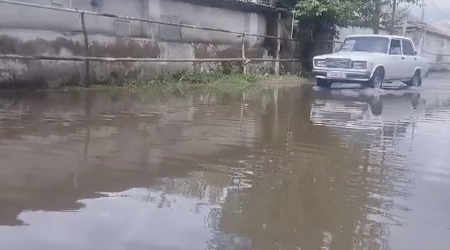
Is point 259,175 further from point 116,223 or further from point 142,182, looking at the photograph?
point 116,223

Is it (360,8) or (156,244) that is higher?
(360,8)

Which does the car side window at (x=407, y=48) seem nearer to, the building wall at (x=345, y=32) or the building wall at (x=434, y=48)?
the building wall at (x=345, y=32)

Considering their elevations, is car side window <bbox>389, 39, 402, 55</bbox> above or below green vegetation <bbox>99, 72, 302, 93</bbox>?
above

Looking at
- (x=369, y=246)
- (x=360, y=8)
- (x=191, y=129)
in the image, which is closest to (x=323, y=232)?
(x=369, y=246)

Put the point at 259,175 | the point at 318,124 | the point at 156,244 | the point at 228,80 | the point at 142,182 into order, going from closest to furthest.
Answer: the point at 156,244 → the point at 142,182 → the point at 259,175 → the point at 318,124 → the point at 228,80

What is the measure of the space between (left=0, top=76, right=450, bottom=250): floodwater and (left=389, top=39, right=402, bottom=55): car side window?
7.84m

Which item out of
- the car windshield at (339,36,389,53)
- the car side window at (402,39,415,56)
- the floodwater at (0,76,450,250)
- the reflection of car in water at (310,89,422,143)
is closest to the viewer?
the floodwater at (0,76,450,250)

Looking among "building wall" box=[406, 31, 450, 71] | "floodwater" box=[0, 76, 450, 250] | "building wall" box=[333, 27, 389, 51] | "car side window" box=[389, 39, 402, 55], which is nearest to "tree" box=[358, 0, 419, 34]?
"building wall" box=[333, 27, 389, 51]

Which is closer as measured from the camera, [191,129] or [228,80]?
[191,129]

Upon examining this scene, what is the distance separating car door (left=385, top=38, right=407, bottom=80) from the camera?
655 inches

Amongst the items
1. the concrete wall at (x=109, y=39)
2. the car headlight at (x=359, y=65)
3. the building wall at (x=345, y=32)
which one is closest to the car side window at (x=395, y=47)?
the car headlight at (x=359, y=65)

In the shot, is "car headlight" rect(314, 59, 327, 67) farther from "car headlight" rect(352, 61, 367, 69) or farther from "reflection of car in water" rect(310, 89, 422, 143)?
"reflection of car in water" rect(310, 89, 422, 143)

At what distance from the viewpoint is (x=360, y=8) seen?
21938 millimetres

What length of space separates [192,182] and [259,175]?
2.29 ft
